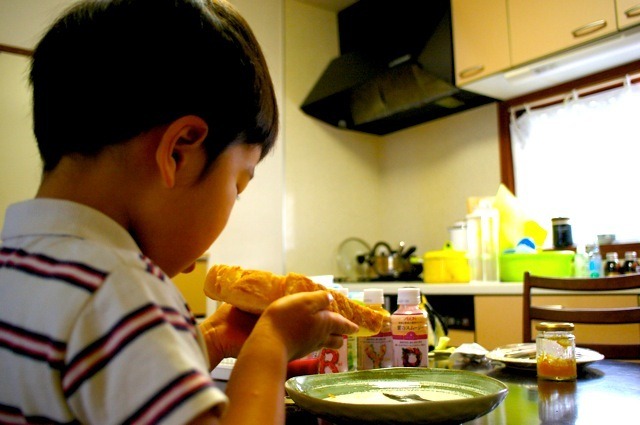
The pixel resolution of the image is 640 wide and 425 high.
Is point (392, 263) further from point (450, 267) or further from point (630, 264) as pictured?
point (630, 264)

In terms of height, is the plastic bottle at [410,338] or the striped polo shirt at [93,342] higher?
the striped polo shirt at [93,342]

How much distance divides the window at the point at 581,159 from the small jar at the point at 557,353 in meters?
1.67

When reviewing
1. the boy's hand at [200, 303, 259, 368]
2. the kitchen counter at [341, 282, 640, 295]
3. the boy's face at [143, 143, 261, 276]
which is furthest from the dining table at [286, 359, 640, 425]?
the kitchen counter at [341, 282, 640, 295]

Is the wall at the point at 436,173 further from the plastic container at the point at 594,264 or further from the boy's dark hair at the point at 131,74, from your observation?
the boy's dark hair at the point at 131,74

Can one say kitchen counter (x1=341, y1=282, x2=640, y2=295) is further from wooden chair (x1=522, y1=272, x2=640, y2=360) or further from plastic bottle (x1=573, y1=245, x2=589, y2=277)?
wooden chair (x1=522, y1=272, x2=640, y2=360)

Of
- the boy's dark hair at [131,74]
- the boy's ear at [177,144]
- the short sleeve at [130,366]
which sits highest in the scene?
the boy's dark hair at [131,74]

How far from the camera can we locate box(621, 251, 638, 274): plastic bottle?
197cm

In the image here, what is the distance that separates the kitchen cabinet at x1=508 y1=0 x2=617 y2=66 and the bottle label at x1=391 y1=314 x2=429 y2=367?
1664 millimetres

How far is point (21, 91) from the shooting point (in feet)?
7.14

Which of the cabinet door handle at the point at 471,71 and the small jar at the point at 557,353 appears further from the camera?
the cabinet door handle at the point at 471,71

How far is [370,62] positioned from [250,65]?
7.89 feet

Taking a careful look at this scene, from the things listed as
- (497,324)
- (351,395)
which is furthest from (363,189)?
(351,395)

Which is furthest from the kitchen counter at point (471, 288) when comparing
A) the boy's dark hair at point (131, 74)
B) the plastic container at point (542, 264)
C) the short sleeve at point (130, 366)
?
the short sleeve at point (130, 366)

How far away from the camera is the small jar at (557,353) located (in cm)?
→ 80
